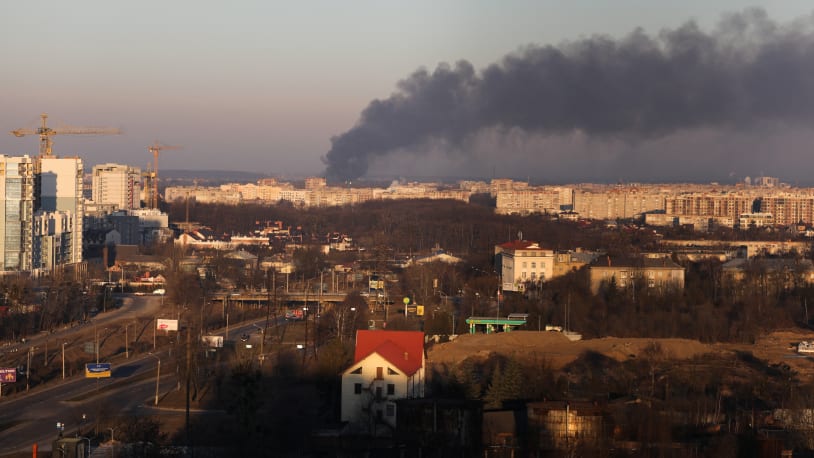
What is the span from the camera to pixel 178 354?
14.7m

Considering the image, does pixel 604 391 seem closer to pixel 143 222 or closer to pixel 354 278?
pixel 354 278

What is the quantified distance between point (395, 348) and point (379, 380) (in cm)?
45

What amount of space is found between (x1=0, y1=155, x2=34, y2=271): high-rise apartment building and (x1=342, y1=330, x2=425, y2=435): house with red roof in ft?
56.6

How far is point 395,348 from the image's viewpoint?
1171 cm

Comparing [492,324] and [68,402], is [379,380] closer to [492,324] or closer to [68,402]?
[68,402]

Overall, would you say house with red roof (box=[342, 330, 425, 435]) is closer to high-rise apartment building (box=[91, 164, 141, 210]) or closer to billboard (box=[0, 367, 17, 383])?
billboard (box=[0, 367, 17, 383])

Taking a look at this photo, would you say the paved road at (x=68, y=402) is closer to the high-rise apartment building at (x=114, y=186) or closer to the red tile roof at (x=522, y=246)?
the red tile roof at (x=522, y=246)

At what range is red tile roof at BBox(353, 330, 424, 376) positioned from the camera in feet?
37.7

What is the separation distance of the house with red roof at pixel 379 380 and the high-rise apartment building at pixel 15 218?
679 inches

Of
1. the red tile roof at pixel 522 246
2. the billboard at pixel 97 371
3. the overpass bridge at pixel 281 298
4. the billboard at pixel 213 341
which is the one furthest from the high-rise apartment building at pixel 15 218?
the billboard at pixel 97 371

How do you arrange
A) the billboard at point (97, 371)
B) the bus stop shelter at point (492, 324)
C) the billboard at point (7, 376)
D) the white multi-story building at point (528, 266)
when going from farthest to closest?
the white multi-story building at point (528, 266) < the bus stop shelter at point (492, 324) < the billboard at point (97, 371) < the billboard at point (7, 376)

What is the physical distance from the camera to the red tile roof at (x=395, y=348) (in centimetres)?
1148

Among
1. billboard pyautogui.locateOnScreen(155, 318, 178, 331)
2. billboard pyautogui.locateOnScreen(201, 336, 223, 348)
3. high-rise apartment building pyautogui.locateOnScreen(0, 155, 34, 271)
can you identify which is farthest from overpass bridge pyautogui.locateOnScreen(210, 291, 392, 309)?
billboard pyautogui.locateOnScreen(201, 336, 223, 348)

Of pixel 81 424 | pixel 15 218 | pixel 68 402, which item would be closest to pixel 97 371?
pixel 68 402
